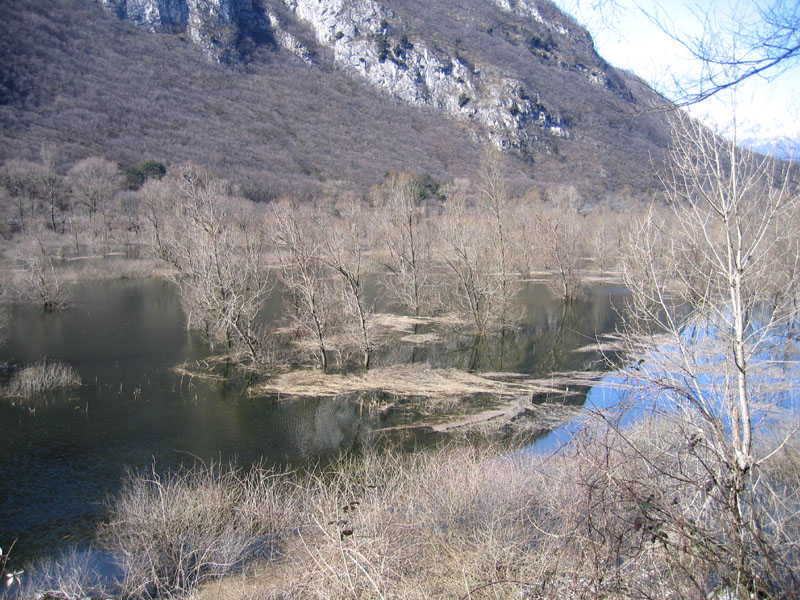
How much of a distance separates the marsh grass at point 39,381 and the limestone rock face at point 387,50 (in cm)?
8250

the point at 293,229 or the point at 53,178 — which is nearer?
the point at 293,229

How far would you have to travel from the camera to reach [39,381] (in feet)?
53.0

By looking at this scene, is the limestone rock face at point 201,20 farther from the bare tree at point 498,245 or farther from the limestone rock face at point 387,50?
the bare tree at point 498,245

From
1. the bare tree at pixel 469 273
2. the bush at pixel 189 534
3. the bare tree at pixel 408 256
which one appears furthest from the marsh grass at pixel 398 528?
the bare tree at pixel 408 256

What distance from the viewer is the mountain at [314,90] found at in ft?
205

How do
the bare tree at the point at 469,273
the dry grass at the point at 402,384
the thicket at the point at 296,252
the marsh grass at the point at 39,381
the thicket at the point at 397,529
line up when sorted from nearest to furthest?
1. the thicket at the point at 397,529
2. the marsh grass at the point at 39,381
3. the dry grass at the point at 402,384
4. the thicket at the point at 296,252
5. the bare tree at the point at 469,273

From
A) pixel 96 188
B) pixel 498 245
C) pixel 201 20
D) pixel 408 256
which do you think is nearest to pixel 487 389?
pixel 498 245

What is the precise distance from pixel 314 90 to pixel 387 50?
19.6m

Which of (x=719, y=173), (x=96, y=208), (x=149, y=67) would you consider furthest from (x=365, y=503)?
(x=149, y=67)

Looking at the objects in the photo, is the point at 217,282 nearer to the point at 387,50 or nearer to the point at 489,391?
the point at 489,391

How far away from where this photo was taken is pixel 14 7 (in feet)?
232

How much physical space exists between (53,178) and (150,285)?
19.5 m

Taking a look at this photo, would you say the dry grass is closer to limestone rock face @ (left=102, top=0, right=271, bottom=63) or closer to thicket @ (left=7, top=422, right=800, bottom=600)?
thicket @ (left=7, top=422, right=800, bottom=600)

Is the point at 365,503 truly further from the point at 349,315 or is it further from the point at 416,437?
the point at 349,315
